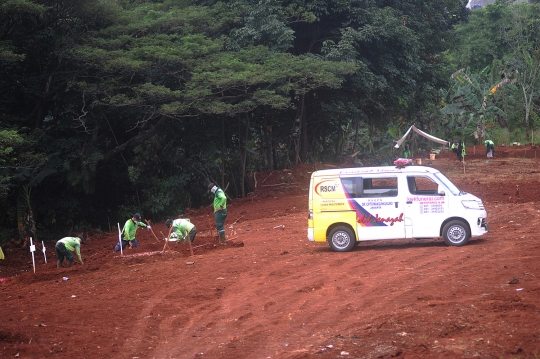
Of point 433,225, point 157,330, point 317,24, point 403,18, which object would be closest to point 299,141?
point 317,24

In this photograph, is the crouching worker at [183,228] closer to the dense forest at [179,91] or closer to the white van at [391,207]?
the white van at [391,207]

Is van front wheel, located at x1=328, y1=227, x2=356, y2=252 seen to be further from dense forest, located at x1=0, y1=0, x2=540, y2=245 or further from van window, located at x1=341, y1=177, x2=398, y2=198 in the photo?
dense forest, located at x1=0, y1=0, x2=540, y2=245

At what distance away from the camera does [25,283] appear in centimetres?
1598

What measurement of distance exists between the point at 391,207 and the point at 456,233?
5.25 ft

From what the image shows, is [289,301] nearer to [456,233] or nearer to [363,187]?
[363,187]

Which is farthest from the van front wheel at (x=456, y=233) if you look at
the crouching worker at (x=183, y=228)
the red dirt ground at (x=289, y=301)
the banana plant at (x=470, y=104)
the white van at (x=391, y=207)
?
the banana plant at (x=470, y=104)

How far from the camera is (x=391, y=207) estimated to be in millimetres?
15742

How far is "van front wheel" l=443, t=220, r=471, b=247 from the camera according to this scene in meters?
15.6

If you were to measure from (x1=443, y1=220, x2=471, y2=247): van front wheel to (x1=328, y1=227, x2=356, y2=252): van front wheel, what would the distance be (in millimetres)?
2138

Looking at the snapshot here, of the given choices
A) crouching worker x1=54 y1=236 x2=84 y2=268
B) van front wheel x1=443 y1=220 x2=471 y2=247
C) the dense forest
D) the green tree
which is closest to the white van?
van front wheel x1=443 y1=220 x2=471 y2=247

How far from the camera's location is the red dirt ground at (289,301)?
9.11m

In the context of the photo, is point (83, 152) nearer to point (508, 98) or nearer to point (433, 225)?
point (433, 225)

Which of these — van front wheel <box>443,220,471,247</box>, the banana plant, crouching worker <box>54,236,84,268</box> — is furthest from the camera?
the banana plant

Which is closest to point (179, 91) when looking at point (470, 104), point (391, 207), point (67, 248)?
point (67, 248)
